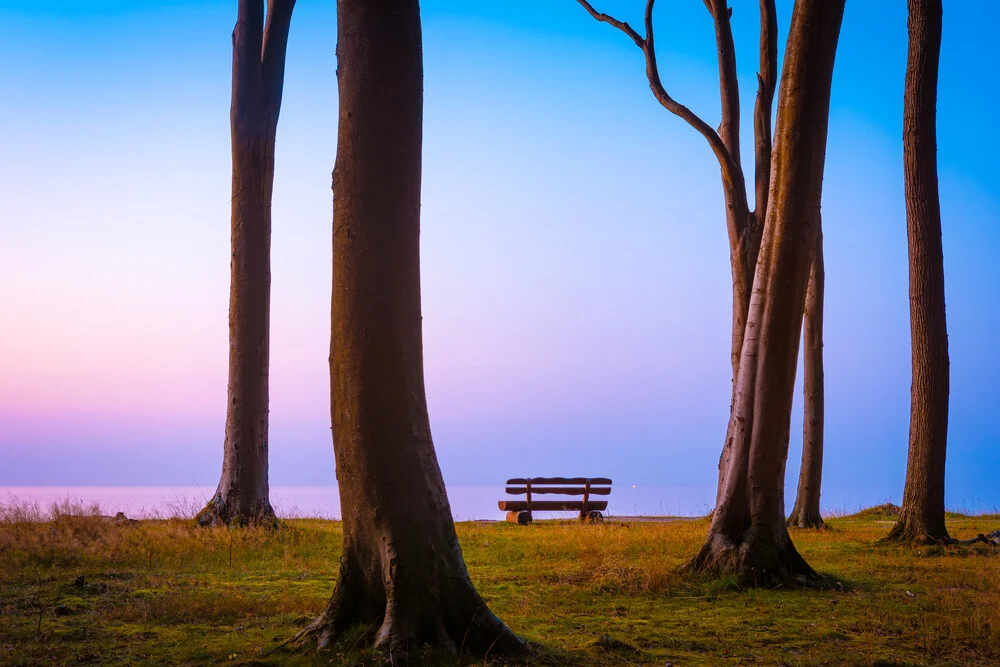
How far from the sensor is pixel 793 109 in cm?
954

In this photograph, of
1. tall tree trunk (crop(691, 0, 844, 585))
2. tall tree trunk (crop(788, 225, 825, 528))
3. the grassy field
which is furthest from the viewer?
tall tree trunk (crop(788, 225, 825, 528))

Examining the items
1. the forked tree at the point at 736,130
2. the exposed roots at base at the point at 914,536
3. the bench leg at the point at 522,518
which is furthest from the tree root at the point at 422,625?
the bench leg at the point at 522,518

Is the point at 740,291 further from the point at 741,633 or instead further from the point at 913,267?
the point at 741,633

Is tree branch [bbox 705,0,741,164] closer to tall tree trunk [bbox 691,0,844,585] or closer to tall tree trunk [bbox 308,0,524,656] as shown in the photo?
tall tree trunk [bbox 691,0,844,585]

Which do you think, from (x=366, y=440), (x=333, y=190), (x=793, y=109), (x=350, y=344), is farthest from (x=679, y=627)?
(x=793, y=109)

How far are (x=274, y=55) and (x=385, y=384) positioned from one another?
41.9ft

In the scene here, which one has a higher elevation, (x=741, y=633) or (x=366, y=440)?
(x=366, y=440)

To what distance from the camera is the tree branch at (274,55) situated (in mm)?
15925

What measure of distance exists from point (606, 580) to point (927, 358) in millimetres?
8449

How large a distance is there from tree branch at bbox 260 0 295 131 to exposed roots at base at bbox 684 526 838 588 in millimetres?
11474

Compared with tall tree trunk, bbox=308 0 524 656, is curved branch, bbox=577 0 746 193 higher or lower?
higher

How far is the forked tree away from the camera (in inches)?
526

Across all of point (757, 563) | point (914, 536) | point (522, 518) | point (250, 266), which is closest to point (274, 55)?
point (250, 266)

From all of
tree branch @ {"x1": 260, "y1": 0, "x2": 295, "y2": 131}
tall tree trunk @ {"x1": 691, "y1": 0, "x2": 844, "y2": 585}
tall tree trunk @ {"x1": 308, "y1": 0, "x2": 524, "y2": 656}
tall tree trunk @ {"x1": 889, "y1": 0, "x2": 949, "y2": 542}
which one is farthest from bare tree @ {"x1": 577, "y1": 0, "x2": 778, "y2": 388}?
tall tree trunk @ {"x1": 308, "y1": 0, "x2": 524, "y2": 656}
